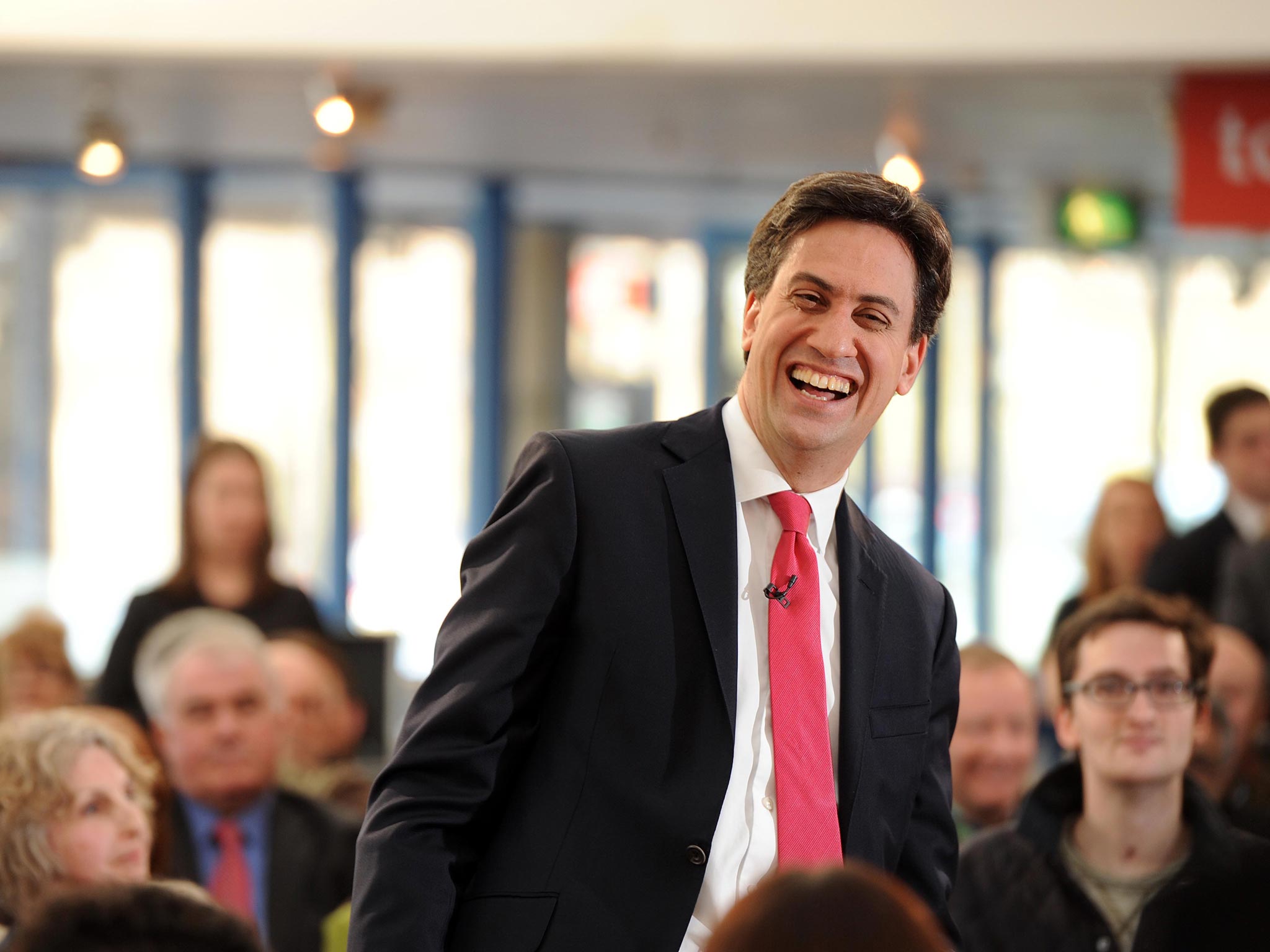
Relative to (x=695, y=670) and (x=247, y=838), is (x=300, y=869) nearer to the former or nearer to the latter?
(x=247, y=838)

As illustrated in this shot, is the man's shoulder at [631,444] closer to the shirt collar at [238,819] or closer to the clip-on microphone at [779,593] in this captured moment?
the clip-on microphone at [779,593]

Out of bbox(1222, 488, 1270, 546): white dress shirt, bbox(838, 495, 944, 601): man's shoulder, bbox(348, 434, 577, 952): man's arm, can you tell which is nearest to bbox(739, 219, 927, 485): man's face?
bbox(838, 495, 944, 601): man's shoulder

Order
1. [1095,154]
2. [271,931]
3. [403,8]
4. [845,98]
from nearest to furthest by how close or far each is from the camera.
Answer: [271,931], [403,8], [845,98], [1095,154]

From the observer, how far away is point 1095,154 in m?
6.11

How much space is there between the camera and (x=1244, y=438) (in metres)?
4.09

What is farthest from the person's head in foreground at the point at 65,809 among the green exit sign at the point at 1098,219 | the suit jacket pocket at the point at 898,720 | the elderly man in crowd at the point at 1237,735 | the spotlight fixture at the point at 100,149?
the green exit sign at the point at 1098,219

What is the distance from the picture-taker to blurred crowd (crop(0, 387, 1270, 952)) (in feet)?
6.29

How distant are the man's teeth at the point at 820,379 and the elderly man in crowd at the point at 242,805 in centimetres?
180

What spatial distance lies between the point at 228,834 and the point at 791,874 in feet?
7.83

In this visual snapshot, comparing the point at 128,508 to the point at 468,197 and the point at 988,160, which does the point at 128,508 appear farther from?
the point at 988,160

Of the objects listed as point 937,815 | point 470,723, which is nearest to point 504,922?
point 470,723

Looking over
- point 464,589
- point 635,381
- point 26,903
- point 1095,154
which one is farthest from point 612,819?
point 635,381

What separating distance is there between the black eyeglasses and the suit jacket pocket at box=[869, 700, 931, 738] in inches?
39.9

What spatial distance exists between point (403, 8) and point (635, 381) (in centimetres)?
339
